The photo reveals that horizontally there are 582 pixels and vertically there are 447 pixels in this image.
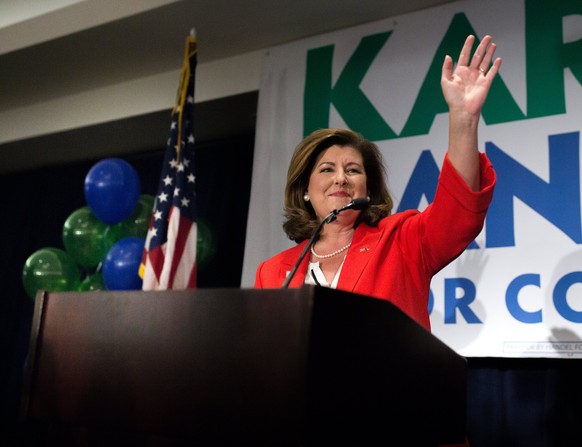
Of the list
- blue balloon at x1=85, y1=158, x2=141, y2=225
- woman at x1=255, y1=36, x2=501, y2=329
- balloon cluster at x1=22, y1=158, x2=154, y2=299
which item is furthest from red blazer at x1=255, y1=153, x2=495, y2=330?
blue balloon at x1=85, y1=158, x2=141, y2=225

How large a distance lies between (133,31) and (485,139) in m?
2.12

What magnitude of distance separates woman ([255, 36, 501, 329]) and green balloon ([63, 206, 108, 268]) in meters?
1.89

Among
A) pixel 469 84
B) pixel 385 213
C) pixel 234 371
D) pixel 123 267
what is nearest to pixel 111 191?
pixel 123 267

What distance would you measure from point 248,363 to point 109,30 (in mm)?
3478

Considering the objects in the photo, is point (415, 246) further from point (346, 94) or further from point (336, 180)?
point (346, 94)

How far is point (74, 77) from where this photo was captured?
4652mm

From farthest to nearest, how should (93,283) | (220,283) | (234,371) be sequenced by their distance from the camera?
(220,283) < (93,283) < (234,371)

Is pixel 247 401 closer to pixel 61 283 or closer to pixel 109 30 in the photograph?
pixel 61 283

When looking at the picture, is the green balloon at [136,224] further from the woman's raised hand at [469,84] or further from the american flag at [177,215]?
the woman's raised hand at [469,84]

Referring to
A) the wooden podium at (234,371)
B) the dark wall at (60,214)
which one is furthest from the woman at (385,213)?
the dark wall at (60,214)

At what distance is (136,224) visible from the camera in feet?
12.5

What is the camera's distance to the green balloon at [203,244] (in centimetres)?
395

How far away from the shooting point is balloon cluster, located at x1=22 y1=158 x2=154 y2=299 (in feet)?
11.4

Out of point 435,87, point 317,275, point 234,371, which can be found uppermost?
point 435,87
